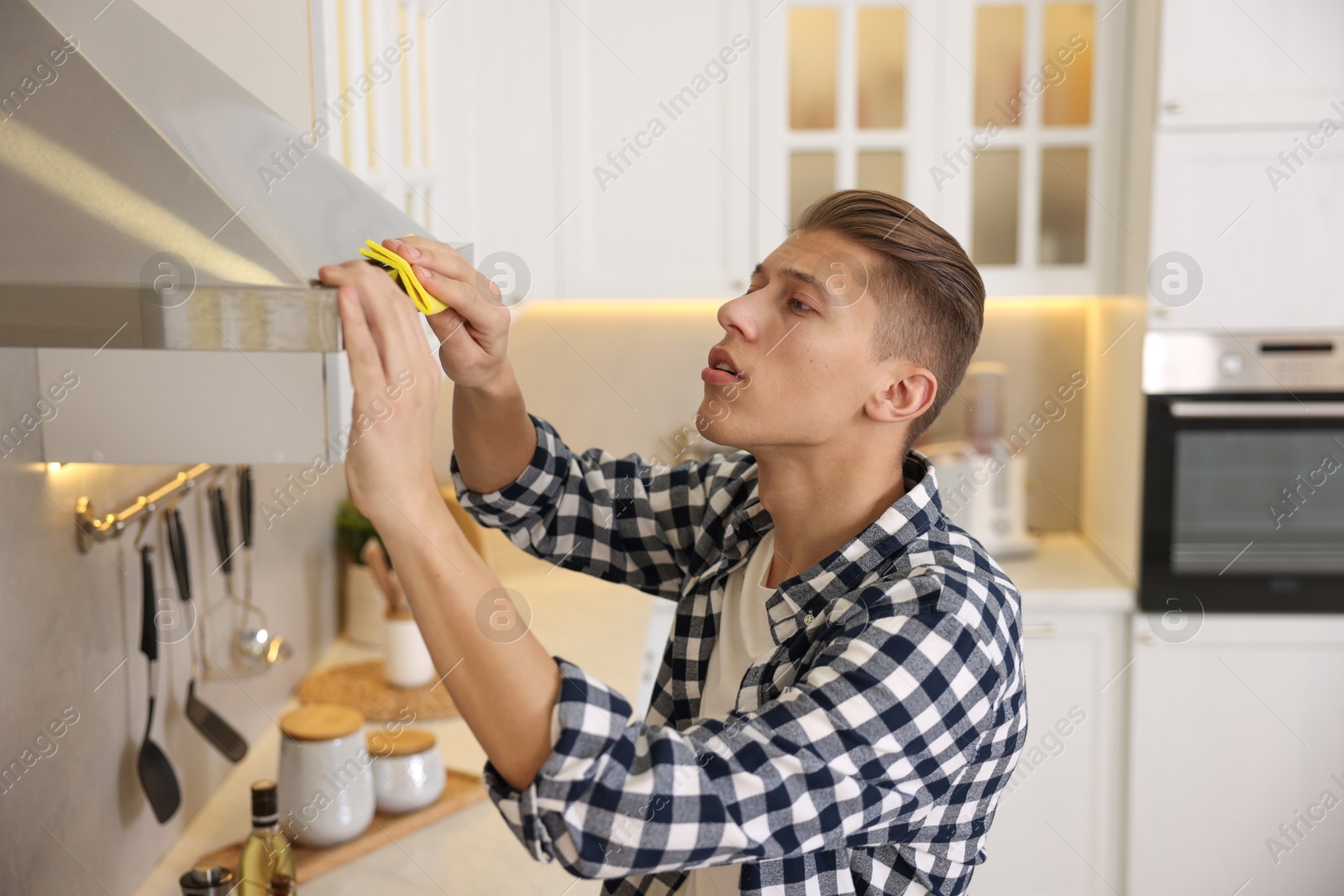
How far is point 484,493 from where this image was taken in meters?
1.19

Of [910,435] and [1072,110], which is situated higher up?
[1072,110]

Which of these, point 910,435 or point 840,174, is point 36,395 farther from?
point 840,174

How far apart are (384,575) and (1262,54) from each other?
2.05 meters

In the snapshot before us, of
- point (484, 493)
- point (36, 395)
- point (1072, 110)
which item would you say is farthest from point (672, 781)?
point (1072, 110)

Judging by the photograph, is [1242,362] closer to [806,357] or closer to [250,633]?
[806,357]

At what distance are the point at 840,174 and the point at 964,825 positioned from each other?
1.95 m

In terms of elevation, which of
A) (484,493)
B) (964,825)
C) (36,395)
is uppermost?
(36,395)

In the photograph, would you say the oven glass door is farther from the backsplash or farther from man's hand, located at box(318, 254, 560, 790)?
man's hand, located at box(318, 254, 560, 790)

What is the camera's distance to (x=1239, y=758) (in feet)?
8.32

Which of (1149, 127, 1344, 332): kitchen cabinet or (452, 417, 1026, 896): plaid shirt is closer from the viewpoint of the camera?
(452, 417, 1026, 896): plaid shirt

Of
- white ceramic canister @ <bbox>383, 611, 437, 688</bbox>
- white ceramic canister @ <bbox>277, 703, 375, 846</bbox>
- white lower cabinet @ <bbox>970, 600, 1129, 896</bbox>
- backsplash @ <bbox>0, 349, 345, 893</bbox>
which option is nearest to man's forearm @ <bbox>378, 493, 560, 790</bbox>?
backsplash @ <bbox>0, 349, 345, 893</bbox>

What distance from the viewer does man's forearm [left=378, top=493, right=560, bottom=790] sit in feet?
2.34

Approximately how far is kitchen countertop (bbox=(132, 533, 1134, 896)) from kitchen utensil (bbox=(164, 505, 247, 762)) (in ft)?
0.38

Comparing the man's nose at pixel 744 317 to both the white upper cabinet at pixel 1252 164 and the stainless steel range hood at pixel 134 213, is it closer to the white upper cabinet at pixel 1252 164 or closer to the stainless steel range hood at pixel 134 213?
the stainless steel range hood at pixel 134 213
